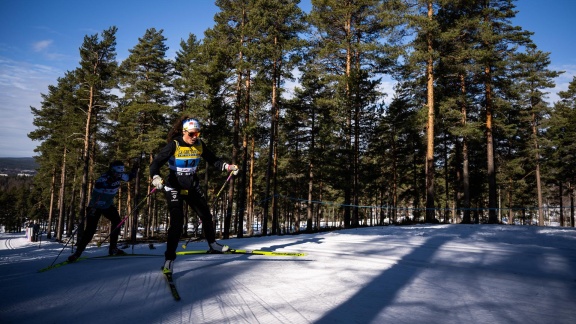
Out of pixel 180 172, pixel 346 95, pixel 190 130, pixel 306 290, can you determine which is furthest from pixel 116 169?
pixel 346 95

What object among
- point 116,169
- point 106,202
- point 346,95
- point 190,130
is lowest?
point 106,202

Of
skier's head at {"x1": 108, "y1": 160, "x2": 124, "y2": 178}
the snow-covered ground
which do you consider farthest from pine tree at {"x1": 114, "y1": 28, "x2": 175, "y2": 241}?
the snow-covered ground

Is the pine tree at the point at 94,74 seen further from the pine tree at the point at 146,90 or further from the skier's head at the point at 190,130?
the skier's head at the point at 190,130

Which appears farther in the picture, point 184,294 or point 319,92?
point 319,92

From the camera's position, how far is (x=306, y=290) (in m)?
3.01

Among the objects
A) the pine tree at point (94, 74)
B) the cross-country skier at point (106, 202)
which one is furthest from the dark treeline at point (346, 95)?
the cross-country skier at point (106, 202)

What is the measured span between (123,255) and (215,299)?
4127mm

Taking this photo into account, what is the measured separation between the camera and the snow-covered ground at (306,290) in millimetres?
2359

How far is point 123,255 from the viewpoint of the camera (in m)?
5.82

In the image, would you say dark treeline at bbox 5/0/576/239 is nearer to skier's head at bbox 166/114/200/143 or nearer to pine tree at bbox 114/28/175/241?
pine tree at bbox 114/28/175/241

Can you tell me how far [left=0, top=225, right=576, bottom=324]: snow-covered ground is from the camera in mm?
2359

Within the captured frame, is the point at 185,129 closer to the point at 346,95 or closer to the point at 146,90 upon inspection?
the point at 346,95

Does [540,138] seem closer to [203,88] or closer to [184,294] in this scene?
[203,88]

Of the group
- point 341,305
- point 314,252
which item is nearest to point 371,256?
point 314,252
